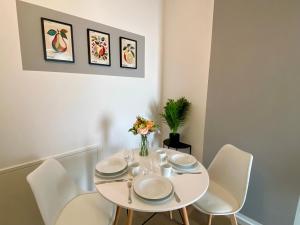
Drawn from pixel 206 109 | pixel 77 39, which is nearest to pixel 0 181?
pixel 77 39

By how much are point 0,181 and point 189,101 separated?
6.75 ft

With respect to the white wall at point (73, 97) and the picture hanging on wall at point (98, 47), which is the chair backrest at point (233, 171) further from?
the picture hanging on wall at point (98, 47)

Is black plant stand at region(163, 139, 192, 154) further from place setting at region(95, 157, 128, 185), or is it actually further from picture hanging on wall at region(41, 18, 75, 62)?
picture hanging on wall at region(41, 18, 75, 62)

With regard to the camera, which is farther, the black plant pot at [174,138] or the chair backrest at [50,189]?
the black plant pot at [174,138]

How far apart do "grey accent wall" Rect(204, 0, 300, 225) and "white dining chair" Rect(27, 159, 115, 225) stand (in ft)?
4.55

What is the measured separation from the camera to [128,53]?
6.88 feet

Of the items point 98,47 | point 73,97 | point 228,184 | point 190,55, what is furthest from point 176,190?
point 190,55

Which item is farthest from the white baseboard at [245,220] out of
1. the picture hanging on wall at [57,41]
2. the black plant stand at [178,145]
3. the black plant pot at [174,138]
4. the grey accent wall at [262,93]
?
the picture hanging on wall at [57,41]

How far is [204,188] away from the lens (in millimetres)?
1138

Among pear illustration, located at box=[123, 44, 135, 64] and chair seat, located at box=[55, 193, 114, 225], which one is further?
pear illustration, located at box=[123, 44, 135, 64]

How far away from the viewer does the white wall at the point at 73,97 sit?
137 centimetres

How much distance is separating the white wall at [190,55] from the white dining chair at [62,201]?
1.41 metres

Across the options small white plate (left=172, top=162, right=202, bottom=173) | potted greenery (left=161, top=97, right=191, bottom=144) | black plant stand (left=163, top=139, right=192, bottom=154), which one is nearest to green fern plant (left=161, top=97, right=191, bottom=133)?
potted greenery (left=161, top=97, right=191, bottom=144)

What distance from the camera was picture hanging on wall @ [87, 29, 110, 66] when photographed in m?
1.75
